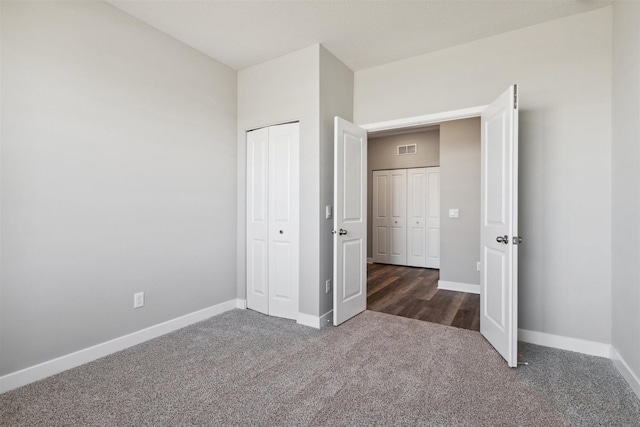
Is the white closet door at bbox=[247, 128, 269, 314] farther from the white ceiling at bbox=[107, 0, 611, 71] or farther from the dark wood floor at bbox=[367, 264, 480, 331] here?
the dark wood floor at bbox=[367, 264, 480, 331]

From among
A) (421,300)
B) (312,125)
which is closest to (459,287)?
(421,300)

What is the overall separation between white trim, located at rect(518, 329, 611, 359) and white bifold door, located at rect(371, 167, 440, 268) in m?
3.44

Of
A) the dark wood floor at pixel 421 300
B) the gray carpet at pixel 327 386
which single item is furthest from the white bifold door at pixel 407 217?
the gray carpet at pixel 327 386

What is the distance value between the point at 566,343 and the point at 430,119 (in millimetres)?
2267

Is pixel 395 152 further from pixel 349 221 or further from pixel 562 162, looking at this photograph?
pixel 562 162

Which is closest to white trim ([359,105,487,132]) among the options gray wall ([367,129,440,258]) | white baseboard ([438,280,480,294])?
white baseboard ([438,280,480,294])

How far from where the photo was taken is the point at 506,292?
230 cm

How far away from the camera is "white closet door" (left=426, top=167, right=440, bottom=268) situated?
6.08 metres

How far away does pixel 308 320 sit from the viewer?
3074 millimetres

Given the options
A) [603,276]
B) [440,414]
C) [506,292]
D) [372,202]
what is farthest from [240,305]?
[372,202]

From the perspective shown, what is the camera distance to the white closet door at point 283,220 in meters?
3.24

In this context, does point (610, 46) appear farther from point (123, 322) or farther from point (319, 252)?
point (123, 322)

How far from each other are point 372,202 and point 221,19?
15.8ft

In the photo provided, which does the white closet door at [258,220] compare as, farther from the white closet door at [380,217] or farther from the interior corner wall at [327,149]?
the white closet door at [380,217]
